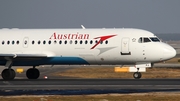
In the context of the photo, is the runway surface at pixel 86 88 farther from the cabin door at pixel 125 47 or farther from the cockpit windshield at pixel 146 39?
the cockpit windshield at pixel 146 39

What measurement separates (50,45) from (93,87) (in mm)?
11905

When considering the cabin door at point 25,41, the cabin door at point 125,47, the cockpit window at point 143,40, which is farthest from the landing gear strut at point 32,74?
the cockpit window at point 143,40

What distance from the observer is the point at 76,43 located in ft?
161

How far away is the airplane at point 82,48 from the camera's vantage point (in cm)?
4738

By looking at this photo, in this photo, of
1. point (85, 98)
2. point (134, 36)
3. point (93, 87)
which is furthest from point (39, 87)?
point (134, 36)

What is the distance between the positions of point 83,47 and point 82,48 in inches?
4.6

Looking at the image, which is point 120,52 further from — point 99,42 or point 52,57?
point 52,57

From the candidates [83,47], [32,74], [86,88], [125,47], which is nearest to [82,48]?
[83,47]

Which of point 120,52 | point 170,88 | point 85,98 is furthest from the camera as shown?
point 120,52

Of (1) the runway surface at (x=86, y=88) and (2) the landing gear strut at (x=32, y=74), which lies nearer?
(1) the runway surface at (x=86, y=88)

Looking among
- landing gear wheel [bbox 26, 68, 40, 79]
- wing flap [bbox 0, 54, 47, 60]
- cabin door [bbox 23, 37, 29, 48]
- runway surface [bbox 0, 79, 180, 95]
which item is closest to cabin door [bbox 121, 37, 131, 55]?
runway surface [bbox 0, 79, 180, 95]

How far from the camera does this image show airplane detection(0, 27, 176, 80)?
47375mm

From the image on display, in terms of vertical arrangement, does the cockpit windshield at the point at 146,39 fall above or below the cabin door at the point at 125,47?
above

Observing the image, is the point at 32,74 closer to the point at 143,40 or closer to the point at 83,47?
the point at 83,47
